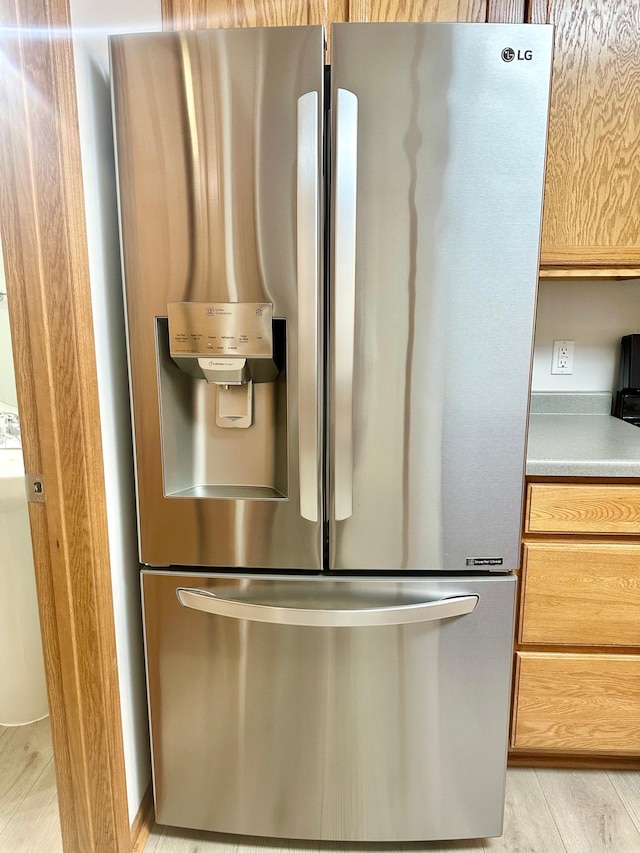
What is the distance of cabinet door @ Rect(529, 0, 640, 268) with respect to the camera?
4.79 ft

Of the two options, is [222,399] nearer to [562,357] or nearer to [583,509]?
[583,509]

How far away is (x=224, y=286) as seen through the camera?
112 cm

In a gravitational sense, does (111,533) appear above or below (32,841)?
above

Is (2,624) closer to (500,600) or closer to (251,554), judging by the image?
(251,554)

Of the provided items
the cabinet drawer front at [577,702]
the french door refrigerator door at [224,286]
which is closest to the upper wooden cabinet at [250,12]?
the french door refrigerator door at [224,286]

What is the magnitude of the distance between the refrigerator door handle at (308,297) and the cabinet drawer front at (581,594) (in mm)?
616

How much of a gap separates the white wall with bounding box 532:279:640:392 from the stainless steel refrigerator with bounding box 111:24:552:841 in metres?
0.85

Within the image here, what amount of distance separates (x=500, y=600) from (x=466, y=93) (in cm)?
101

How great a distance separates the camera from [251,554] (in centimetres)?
124

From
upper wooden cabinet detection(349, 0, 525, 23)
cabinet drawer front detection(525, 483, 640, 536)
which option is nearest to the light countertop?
cabinet drawer front detection(525, 483, 640, 536)

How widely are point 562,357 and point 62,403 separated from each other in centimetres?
156

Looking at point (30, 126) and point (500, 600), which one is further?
point (500, 600)

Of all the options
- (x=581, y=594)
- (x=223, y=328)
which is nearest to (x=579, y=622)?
(x=581, y=594)

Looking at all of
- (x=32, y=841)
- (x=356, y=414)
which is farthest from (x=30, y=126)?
(x=32, y=841)
